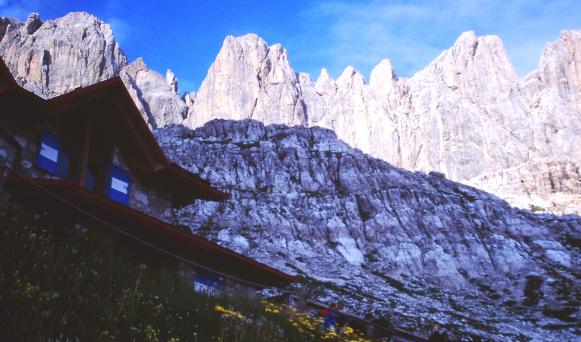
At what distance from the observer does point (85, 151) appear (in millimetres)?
16938

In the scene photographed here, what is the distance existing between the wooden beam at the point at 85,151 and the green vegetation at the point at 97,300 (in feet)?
8.99

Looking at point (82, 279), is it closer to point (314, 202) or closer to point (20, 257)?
point (20, 257)

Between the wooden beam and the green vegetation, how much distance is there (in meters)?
2.74

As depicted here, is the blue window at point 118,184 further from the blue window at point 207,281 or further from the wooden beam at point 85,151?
the blue window at point 207,281

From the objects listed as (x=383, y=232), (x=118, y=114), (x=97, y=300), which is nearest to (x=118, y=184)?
(x=118, y=114)

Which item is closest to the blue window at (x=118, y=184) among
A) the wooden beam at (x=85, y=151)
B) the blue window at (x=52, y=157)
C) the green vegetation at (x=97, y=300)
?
the wooden beam at (x=85, y=151)

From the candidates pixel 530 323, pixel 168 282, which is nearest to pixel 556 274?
pixel 530 323

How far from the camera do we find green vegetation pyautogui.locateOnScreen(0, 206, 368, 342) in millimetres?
8297

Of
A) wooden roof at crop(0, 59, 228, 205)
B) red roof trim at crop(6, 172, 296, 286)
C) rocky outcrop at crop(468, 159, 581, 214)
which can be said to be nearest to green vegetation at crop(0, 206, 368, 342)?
red roof trim at crop(6, 172, 296, 286)

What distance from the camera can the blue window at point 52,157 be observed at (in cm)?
1603

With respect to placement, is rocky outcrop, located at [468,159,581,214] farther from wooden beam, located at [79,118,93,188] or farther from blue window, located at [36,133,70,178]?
blue window, located at [36,133,70,178]

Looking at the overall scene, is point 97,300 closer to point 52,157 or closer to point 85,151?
point 52,157

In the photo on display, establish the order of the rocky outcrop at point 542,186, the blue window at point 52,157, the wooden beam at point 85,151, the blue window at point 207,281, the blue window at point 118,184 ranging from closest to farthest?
1. the blue window at point 52,157
2. the wooden beam at point 85,151
3. the blue window at point 207,281
4. the blue window at point 118,184
5. the rocky outcrop at point 542,186

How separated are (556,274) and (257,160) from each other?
6882cm
